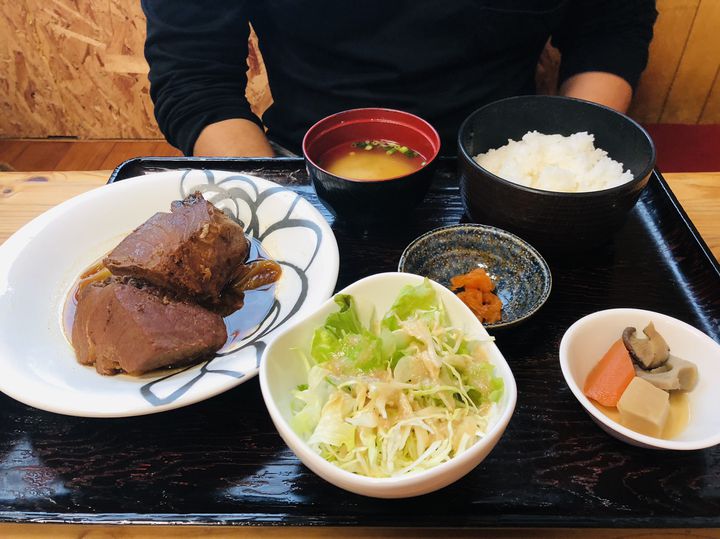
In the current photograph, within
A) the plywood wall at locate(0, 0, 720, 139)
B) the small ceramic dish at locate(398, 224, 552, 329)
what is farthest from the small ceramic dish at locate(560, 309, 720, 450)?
the plywood wall at locate(0, 0, 720, 139)

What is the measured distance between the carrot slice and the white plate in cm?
65

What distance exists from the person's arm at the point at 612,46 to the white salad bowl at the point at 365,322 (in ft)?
5.31

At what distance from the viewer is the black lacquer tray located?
109cm

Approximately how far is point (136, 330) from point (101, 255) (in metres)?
0.48

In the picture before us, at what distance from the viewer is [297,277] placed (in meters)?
1.49

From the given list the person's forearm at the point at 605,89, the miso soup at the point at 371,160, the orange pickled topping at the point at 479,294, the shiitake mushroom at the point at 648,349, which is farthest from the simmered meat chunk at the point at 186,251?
the person's forearm at the point at 605,89

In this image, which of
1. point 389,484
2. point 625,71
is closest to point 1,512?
point 389,484

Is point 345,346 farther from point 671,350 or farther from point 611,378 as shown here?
point 671,350

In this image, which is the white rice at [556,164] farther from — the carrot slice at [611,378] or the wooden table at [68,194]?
the carrot slice at [611,378]

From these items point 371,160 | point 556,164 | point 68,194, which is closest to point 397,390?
point 371,160

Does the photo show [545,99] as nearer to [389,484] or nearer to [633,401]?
[633,401]

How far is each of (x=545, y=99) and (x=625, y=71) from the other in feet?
2.60

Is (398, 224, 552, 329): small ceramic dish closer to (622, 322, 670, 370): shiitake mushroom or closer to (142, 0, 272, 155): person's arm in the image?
(622, 322, 670, 370): shiitake mushroom

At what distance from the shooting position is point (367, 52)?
2.13 metres
